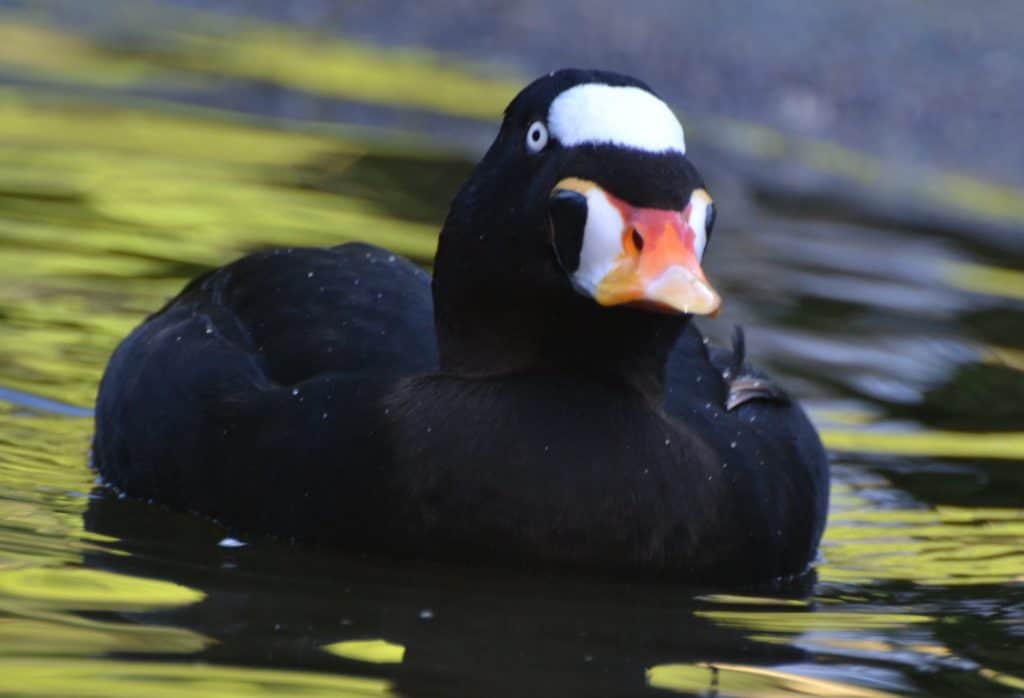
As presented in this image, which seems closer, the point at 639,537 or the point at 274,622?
the point at 274,622

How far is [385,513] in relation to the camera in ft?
16.9

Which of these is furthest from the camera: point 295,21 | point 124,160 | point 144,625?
point 295,21

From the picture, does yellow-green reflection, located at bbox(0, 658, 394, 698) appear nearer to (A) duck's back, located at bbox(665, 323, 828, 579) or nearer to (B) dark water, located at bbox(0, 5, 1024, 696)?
(B) dark water, located at bbox(0, 5, 1024, 696)

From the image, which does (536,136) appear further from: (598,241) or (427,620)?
(427,620)

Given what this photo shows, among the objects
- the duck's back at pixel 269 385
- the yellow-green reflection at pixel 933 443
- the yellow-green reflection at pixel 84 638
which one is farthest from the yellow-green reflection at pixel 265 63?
the yellow-green reflection at pixel 84 638

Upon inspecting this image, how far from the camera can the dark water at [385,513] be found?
15.0ft

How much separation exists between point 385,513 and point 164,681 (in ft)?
3.41

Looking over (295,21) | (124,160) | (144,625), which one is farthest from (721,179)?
(144,625)

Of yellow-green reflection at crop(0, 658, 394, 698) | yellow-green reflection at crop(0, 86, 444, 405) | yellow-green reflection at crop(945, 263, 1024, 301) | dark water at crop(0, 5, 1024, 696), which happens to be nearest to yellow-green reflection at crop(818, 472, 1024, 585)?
dark water at crop(0, 5, 1024, 696)

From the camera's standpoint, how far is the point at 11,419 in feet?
21.1

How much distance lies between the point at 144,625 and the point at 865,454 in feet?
9.40

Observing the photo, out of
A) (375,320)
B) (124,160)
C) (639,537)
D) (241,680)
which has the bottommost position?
(241,680)

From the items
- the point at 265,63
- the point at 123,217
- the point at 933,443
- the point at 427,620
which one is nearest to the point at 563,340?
the point at 427,620

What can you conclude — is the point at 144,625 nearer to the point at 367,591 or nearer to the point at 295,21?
the point at 367,591
